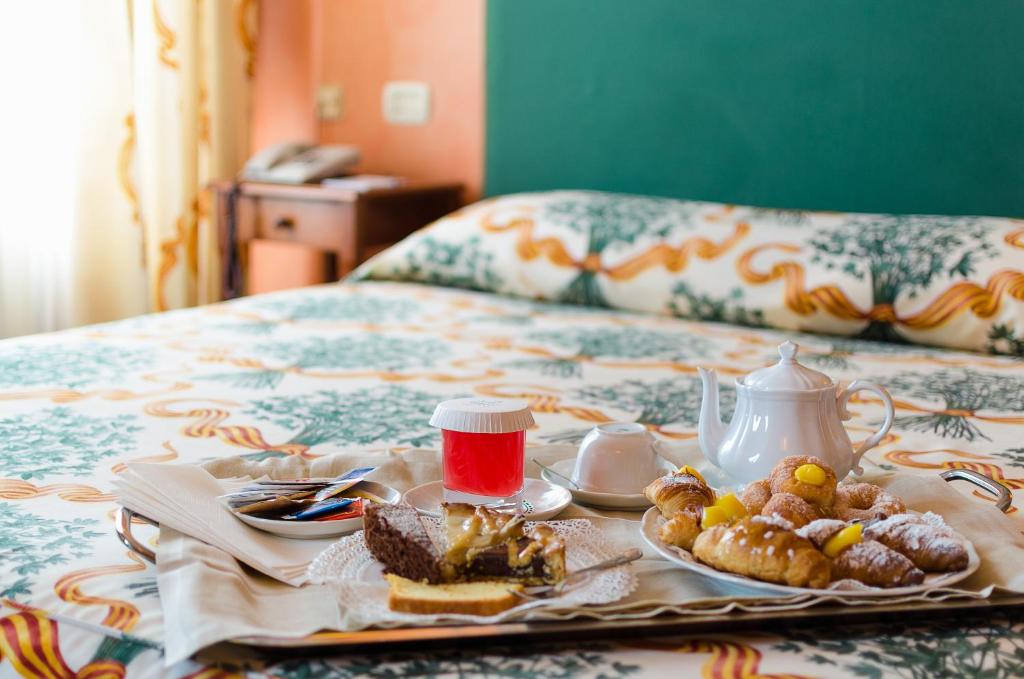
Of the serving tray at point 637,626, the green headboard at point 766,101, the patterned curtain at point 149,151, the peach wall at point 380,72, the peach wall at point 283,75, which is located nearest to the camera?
the serving tray at point 637,626

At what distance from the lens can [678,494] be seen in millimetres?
782

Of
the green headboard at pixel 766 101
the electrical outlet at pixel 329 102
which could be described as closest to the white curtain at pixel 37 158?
the electrical outlet at pixel 329 102

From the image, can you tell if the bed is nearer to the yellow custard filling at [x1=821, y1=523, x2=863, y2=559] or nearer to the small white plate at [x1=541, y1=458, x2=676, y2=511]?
the yellow custard filling at [x1=821, y1=523, x2=863, y2=559]

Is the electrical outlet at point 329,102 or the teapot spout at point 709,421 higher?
the electrical outlet at point 329,102

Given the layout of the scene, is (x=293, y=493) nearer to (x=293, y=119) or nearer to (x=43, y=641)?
(x=43, y=641)

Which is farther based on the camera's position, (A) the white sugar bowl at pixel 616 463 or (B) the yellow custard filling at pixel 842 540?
(A) the white sugar bowl at pixel 616 463

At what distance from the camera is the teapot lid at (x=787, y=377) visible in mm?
914

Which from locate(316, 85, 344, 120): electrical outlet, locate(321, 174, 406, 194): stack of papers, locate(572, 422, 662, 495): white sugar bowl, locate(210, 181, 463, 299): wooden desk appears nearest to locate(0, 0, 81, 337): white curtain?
locate(210, 181, 463, 299): wooden desk

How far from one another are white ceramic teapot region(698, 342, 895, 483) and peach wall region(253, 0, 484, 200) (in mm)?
2178

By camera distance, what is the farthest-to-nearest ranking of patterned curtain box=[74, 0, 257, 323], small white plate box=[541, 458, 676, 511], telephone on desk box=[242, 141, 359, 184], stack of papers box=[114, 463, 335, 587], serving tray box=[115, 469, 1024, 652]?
telephone on desk box=[242, 141, 359, 184] < patterned curtain box=[74, 0, 257, 323] < small white plate box=[541, 458, 676, 511] < stack of papers box=[114, 463, 335, 587] < serving tray box=[115, 469, 1024, 652]

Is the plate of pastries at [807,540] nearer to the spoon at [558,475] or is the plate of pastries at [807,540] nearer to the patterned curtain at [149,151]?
the spoon at [558,475]

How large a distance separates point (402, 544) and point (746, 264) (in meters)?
1.43

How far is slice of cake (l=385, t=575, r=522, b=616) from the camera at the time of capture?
663mm

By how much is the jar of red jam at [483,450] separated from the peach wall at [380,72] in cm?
220
